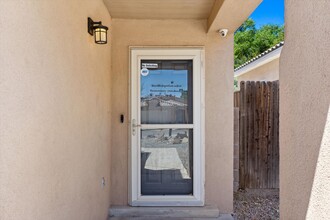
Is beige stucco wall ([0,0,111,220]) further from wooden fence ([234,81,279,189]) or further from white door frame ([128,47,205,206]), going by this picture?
wooden fence ([234,81,279,189])

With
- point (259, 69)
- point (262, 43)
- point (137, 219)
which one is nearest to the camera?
point (137, 219)

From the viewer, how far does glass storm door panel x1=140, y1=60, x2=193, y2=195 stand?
14.3 feet

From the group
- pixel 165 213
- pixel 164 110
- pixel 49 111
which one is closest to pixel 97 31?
pixel 49 111

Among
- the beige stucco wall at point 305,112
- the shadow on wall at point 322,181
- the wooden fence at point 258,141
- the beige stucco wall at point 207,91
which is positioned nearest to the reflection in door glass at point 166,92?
the beige stucco wall at point 207,91

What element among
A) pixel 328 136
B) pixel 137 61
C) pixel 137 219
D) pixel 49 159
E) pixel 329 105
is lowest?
pixel 137 219

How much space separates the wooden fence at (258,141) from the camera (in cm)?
538

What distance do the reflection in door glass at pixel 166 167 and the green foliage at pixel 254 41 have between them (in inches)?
622

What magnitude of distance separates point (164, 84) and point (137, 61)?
470 millimetres

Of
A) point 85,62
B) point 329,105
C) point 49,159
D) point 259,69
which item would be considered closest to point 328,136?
point 329,105

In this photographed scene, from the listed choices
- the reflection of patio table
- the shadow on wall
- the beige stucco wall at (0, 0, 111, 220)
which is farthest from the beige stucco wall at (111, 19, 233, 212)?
the shadow on wall

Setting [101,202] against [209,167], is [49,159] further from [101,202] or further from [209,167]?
[209,167]

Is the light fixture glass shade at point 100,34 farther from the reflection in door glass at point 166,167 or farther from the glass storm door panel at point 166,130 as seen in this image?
the reflection in door glass at point 166,167

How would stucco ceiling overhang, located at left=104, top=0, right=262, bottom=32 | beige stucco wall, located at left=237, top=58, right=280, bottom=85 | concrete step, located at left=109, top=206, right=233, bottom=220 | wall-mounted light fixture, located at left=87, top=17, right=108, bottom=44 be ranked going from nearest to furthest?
wall-mounted light fixture, located at left=87, top=17, right=108, bottom=44 < stucco ceiling overhang, located at left=104, top=0, right=262, bottom=32 < concrete step, located at left=109, top=206, right=233, bottom=220 < beige stucco wall, located at left=237, top=58, right=280, bottom=85

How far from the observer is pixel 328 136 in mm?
1246
